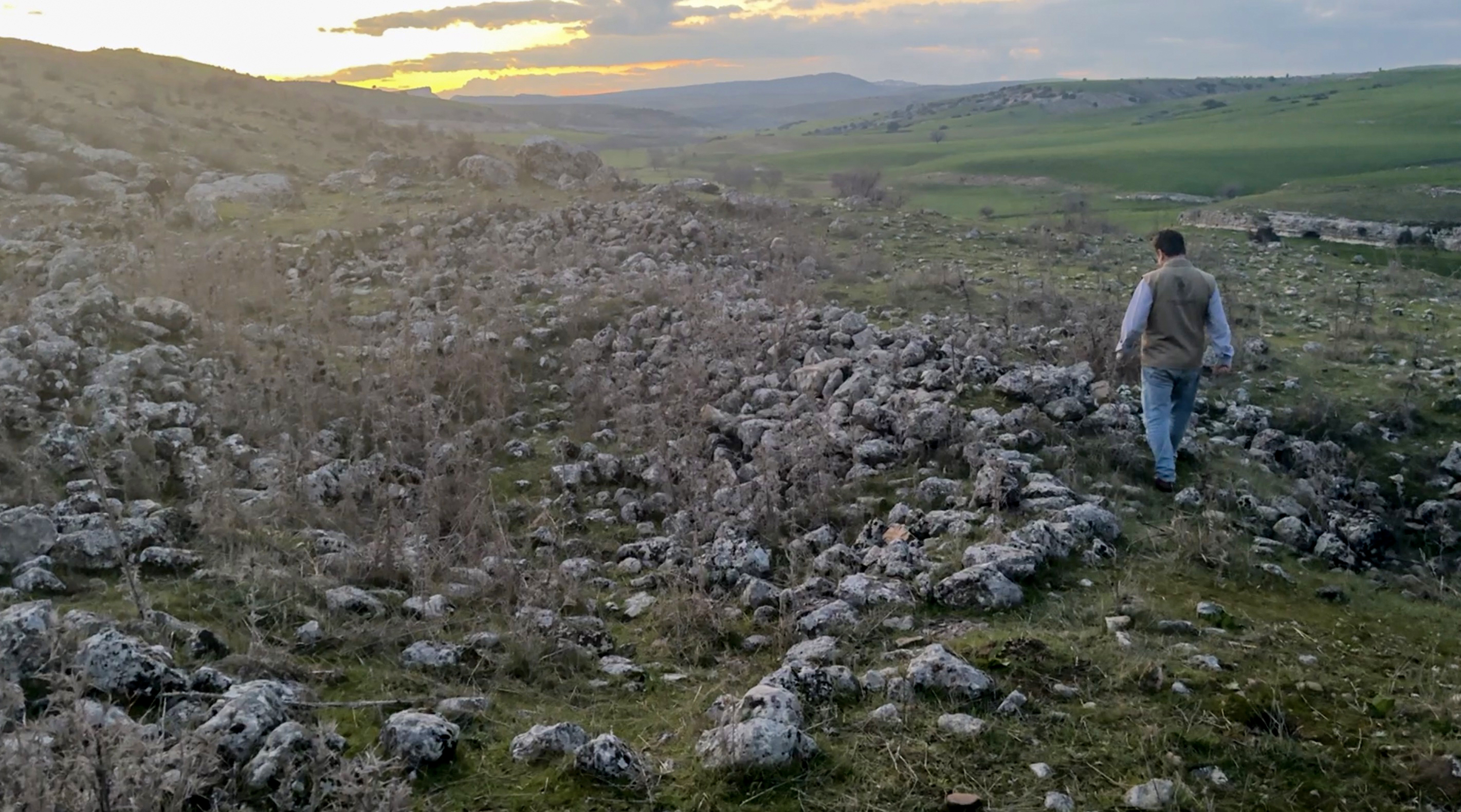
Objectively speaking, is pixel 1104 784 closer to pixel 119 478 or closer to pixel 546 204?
pixel 119 478

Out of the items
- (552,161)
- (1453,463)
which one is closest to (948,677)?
(1453,463)

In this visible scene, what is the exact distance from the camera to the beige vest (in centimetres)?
752

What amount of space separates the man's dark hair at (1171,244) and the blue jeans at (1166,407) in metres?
0.91

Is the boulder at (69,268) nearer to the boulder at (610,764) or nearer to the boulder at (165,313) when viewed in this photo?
the boulder at (165,313)

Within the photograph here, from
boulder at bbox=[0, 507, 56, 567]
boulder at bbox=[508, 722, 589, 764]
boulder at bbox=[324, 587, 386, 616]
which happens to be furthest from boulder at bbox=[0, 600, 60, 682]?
boulder at bbox=[508, 722, 589, 764]

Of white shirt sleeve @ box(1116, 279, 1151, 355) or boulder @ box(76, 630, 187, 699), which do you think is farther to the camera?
white shirt sleeve @ box(1116, 279, 1151, 355)

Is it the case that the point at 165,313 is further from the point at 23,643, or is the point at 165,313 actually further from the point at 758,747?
the point at 758,747

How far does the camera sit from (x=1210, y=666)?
15.5ft

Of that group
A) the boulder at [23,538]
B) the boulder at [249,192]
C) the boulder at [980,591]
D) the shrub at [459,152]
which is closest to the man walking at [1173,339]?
the boulder at [980,591]

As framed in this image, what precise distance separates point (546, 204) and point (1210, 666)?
1631cm

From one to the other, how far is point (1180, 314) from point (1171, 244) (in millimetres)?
587

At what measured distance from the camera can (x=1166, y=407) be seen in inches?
295

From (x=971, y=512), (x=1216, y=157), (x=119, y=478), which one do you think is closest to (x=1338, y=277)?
(x=971, y=512)

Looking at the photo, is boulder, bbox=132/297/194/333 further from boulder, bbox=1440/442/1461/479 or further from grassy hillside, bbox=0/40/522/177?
grassy hillside, bbox=0/40/522/177
